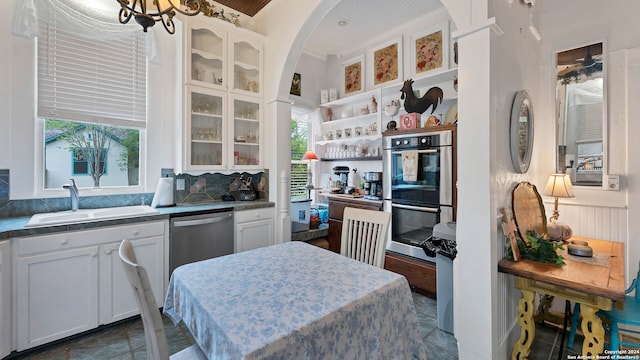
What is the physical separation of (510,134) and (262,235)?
98.1 inches

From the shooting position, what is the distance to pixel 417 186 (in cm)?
305

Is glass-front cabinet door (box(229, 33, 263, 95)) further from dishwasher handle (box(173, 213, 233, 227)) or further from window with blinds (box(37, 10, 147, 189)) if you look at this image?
dishwasher handle (box(173, 213, 233, 227))

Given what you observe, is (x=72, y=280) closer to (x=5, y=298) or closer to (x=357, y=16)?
(x=5, y=298)

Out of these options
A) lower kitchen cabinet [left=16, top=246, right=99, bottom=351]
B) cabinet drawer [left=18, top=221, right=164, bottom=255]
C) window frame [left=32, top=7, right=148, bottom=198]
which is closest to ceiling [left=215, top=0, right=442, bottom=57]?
window frame [left=32, top=7, right=148, bottom=198]

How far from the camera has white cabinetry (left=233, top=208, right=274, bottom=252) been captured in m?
2.88

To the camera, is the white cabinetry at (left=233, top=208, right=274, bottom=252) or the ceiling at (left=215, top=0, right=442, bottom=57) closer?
the white cabinetry at (left=233, top=208, right=274, bottom=252)

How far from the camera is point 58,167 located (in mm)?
2439

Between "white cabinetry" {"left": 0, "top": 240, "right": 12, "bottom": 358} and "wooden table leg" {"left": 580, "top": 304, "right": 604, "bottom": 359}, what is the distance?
3.50 meters

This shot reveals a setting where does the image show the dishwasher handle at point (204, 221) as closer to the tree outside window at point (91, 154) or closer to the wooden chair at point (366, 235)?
the tree outside window at point (91, 154)

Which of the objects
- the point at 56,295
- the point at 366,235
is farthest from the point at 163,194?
the point at 366,235

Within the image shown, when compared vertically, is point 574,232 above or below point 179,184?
below

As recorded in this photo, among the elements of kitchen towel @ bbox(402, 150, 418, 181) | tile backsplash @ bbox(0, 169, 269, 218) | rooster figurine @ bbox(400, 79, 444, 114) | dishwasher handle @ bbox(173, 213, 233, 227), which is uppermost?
rooster figurine @ bbox(400, 79, 444, 114)

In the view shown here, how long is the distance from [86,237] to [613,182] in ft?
13.7

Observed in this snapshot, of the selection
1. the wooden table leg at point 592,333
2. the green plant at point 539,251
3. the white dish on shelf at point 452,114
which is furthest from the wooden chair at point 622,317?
the white dish on shelf at point 452,114
